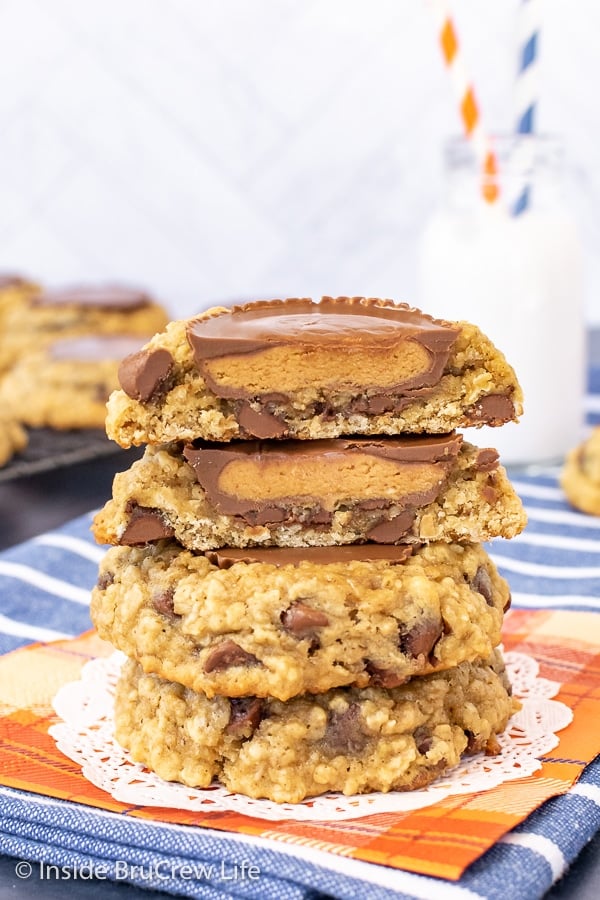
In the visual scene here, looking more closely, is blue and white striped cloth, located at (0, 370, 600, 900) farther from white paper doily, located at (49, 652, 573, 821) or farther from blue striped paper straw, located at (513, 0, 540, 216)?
blue striped paper straw, located at (513, 0, 540, 216)

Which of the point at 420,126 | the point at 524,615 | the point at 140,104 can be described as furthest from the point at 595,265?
the point at 524,615

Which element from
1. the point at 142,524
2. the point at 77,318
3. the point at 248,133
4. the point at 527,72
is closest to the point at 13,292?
the point at 77,318

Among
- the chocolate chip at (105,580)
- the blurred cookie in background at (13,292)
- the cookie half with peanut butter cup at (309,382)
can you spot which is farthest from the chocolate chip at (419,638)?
the blurred cookie in background at (13,292)

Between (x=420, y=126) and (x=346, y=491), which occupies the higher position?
(x=420, y=126)

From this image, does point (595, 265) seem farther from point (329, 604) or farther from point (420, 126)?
point (329, 604)

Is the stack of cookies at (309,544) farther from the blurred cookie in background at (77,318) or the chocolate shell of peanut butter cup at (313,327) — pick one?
the blurred cookie in background at (77,318)

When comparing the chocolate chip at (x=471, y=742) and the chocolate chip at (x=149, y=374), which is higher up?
the chocolate chip at (x=149, y=374)

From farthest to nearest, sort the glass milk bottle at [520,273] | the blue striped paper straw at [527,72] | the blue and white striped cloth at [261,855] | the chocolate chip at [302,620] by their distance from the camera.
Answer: the glass milk bottle at [520,273] < the blue striped paper straw at [527,72] < the chocolate chip at [302,620] < the blue and white striped cloth at [261,855]
